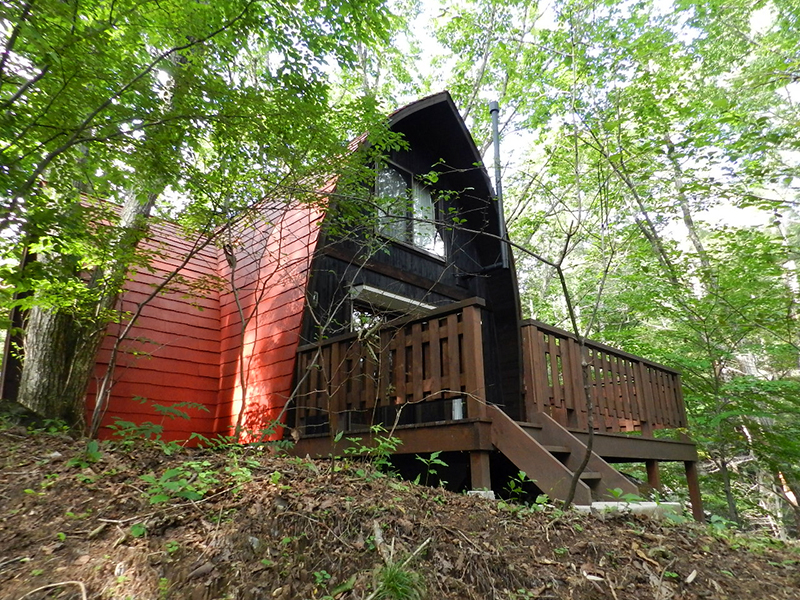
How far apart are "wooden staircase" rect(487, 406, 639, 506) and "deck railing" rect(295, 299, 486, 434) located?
28 centimetres

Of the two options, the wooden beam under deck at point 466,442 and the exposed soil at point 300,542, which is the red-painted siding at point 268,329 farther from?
the exposed soil at point 300,542

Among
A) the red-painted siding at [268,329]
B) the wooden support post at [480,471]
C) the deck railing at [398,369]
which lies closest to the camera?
the wooden support post at [480,471]

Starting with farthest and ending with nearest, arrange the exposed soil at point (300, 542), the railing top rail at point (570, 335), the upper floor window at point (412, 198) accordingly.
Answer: the upper floor window at point (412, 198) → the railing top rail at point (570, 335) → the exposed soil at point (300, 542)

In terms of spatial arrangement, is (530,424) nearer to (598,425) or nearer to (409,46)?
(598,425)

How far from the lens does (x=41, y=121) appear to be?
3553 mm

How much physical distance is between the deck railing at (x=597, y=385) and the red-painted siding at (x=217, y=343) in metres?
2.74

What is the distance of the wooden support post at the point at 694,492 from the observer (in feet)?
21.2

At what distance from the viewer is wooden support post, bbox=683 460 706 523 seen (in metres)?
6.45

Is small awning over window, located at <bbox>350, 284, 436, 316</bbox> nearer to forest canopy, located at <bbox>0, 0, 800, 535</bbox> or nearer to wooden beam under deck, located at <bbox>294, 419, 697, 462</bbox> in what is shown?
forest canopy, located at <bbox>0, 0, 800, 535</bbox>

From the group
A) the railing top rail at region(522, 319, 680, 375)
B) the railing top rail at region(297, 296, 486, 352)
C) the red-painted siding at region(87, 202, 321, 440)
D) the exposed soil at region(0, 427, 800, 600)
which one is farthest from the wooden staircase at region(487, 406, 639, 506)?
the red-painted siding at region(87, 202, 321, 440)

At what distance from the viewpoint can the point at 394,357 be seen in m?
5.46

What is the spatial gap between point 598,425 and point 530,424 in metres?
1.32

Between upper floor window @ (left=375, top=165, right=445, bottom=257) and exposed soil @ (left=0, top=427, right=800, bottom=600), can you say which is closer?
exposed soil @ (left=0, top=427, right=800, bottom=600)

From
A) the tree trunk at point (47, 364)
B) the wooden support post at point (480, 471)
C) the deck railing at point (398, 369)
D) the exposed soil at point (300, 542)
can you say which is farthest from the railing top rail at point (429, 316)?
the tree trunk at point (47, 364)
